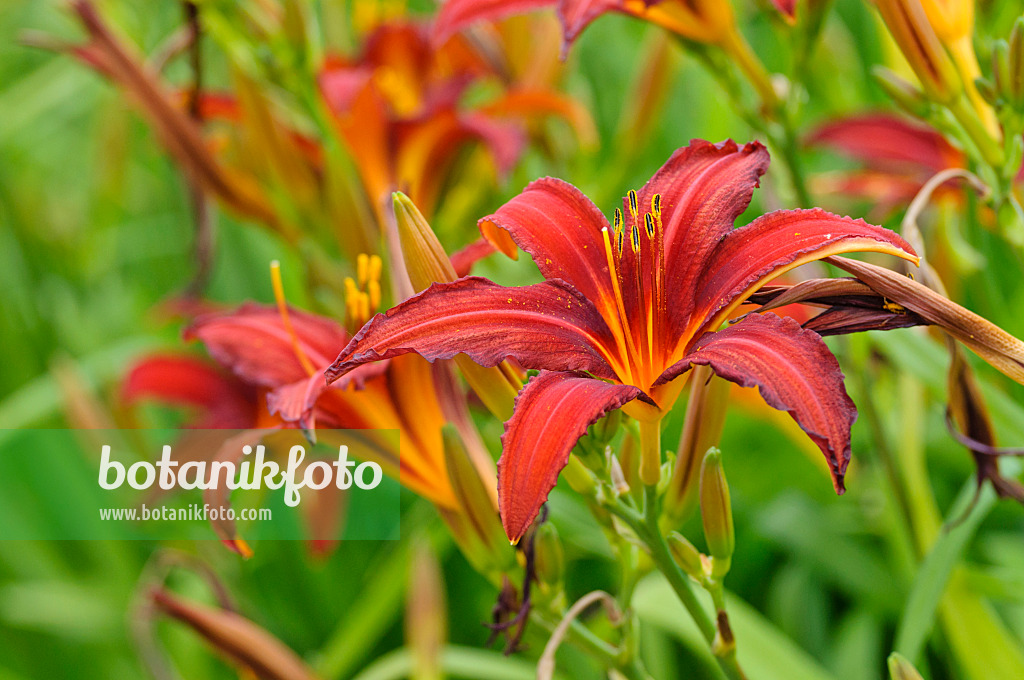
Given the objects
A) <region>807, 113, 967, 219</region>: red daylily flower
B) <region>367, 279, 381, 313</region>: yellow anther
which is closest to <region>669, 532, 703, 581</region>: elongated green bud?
<region>367, 279, 381, 313</region>: yellow anther

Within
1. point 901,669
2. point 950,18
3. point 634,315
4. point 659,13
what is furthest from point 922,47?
point 901,669

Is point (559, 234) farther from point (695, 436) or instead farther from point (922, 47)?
point (922, 47)

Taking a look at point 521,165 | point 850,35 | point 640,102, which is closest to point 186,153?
point 521,165

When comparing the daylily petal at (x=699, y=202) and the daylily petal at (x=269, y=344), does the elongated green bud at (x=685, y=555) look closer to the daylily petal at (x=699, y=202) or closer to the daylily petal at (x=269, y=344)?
the daylily petal at (x=699, y=202)

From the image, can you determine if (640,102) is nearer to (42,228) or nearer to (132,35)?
(132,35)

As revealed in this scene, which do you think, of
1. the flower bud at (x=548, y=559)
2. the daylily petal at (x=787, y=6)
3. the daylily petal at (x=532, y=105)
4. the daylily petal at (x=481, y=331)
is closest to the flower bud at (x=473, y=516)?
the flower bud at (x=548, y=559)

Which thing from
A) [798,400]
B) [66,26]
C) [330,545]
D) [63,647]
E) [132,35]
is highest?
[66,26]
